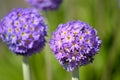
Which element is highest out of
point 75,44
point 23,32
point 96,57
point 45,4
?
point 45,4

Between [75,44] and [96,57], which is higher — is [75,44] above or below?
below

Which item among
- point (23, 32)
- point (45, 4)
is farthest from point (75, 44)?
point (45, 4)

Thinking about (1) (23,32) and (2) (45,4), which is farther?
(2) (45,4)

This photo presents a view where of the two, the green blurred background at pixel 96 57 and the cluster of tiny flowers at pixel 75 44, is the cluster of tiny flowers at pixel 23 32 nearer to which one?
the cluster of tiny flowers at pixel 75 44

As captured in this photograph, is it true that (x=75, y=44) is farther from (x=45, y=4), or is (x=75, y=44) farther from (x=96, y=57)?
(x=96, y=57)

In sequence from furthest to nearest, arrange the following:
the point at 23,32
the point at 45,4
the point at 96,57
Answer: the point at 96,57 < the point at 45,4 < the point at 23,32

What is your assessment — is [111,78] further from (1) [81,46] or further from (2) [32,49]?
(1) [81,46]

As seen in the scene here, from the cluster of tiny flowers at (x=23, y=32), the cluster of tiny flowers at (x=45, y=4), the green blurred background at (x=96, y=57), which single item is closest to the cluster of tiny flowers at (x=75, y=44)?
the cluster of tiny flowers at (x=23, y=32)

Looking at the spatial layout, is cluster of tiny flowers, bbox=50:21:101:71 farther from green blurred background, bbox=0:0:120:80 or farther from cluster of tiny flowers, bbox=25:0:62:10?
cluster of tiny flowers, bbox=25:0:62:10
